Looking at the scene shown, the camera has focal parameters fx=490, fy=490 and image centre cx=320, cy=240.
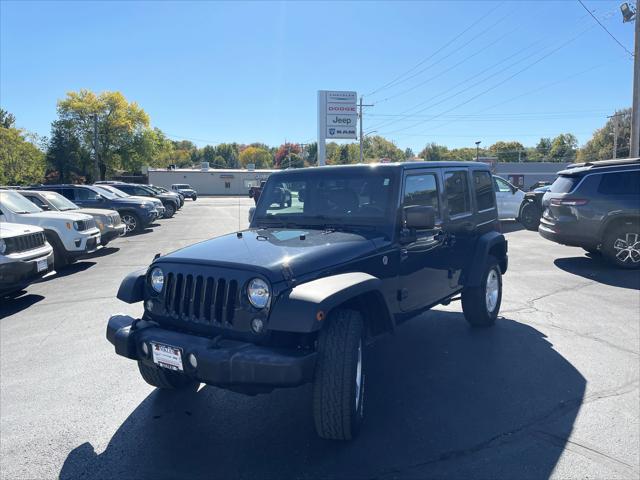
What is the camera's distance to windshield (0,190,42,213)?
969cm

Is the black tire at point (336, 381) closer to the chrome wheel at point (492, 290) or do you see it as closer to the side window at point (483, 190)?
the chrome wheel at point (492, 290)

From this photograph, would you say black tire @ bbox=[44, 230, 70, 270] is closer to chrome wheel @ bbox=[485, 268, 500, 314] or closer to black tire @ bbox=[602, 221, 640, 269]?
chrome wheel @ bbox=[485, 268, 500, 314]

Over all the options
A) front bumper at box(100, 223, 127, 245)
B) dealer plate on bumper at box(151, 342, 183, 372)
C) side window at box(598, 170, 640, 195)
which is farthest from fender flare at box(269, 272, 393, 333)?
front bumper at box(100, 223, 127, 245)

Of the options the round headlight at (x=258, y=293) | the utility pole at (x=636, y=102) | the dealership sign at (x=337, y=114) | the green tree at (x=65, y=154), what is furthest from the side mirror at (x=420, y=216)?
the green tree at (x=65, y=154)

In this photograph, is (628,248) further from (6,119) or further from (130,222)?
(6,119)

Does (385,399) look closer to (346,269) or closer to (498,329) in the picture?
(346,269)

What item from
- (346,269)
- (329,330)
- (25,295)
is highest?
(346,269)

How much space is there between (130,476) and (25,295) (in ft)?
20.9

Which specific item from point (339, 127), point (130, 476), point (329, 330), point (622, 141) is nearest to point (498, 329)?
point (329, 330)

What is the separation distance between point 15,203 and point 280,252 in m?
8.82

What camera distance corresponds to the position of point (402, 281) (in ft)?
13.8

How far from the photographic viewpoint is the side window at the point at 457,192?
16.8 ft

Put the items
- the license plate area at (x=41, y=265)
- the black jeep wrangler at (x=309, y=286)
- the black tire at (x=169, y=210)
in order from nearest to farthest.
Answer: the black jeep wrangler at (x=309, y=286), the license plate area at (x=41, y=265), the black tire at (x=169, y=210)

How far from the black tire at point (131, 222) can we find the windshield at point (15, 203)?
7.00 m
